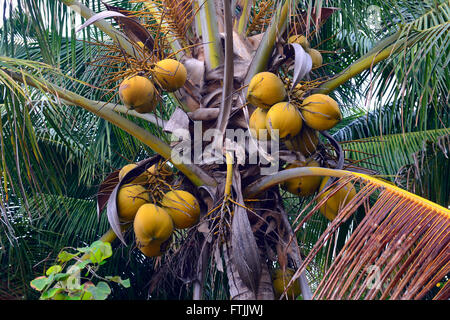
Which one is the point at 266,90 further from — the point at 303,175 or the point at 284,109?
the point at 303,175

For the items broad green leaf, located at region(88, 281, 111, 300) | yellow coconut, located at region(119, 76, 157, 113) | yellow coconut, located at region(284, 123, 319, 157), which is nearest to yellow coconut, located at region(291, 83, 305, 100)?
yellow coconut, located at region(284, 123, 319, 157)

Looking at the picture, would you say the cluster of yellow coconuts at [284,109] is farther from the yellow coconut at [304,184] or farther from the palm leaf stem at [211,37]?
the palm leaf stem at [211,37]

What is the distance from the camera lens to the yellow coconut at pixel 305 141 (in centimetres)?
212

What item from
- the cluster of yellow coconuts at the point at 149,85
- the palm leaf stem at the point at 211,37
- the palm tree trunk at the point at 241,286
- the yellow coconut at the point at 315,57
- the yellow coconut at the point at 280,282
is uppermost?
the palm leaf stem at the point at 211,37

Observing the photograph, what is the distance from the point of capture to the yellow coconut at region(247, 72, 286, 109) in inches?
78.9

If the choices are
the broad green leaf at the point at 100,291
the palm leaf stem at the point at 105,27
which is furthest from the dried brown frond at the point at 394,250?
the palm leaf stem at the point at 105,27

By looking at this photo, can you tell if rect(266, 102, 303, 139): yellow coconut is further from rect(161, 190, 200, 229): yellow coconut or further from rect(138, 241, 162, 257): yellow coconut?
rect(138, 241, 162, 257): yellow coconut

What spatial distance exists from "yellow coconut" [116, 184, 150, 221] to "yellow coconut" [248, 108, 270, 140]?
52 centimetres

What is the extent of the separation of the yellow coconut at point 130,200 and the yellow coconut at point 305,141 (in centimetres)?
64

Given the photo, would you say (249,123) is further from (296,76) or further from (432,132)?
(432,132)

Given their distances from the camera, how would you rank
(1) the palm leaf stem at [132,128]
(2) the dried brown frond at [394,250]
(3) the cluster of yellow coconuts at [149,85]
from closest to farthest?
1. (2) the dried brown frond at [394,250]
2. (3) the cluster of yellow coconuts at [149,85]
3. (1) the palm leaf stem at [132,128]

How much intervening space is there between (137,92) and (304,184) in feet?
2.57

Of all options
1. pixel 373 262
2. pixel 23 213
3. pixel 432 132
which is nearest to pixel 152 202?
pixel 373 262

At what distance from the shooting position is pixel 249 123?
2.17 m
